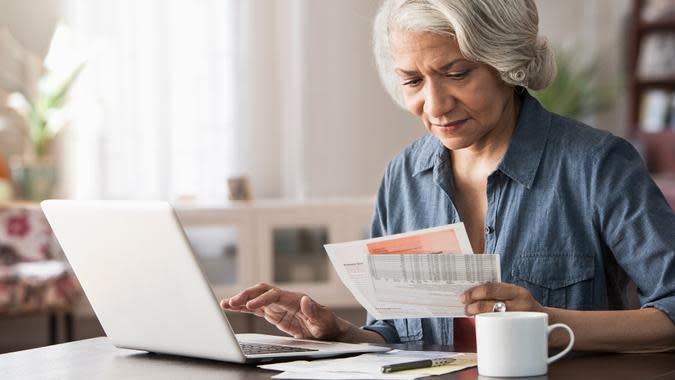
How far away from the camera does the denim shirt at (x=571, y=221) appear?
1.62 metres

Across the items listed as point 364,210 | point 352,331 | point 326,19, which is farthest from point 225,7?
point 352,331

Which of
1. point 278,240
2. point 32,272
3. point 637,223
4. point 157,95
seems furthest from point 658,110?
point 637,223

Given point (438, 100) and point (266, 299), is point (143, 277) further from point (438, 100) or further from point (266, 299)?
point (438, 100)

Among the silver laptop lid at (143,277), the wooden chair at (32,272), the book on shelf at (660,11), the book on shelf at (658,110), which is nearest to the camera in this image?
the silver laptop lid at (143,277)

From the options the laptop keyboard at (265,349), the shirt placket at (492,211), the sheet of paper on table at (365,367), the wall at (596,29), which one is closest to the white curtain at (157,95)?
the wall at (596,29)

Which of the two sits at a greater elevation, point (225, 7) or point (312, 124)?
point (225, 7)

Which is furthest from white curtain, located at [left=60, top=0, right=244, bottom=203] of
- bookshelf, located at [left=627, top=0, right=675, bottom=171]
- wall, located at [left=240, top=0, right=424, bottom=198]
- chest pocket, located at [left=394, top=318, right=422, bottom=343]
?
chest pocket, located at [left=394, top=318, right=422, bottom=343]

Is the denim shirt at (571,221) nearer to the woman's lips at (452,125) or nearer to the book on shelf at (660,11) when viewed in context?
the woman's lips at (452,125)

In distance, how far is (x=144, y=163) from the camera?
545 cm

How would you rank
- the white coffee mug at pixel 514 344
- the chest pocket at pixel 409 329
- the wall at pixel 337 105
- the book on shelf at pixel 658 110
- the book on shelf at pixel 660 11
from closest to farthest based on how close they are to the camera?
the white coffee mug at pixel 514 344
the chest pocket at pixel 409 329
the wall at pixel 337 105
the book on shelf at pixel 660 11
the book on shelf at pixel 658 110

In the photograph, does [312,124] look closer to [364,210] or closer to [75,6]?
[364,210]

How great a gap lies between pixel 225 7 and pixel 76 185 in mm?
1133

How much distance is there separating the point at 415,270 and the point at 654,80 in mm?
4988

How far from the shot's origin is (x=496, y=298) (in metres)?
1.43
